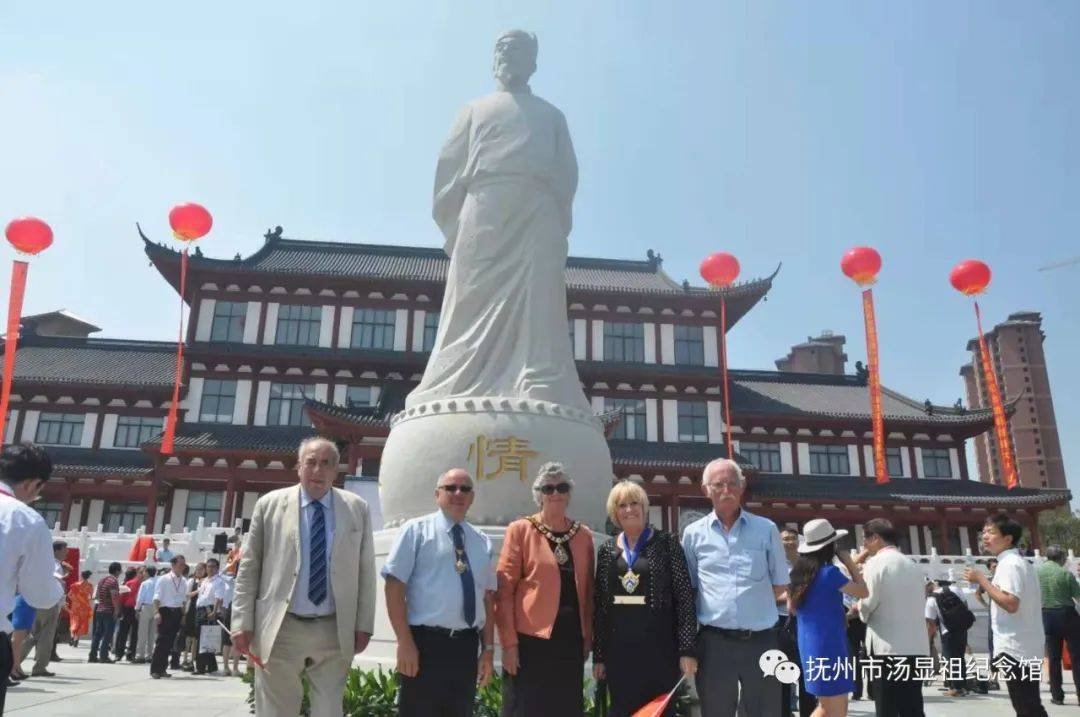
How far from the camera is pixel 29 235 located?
1530 centimetres

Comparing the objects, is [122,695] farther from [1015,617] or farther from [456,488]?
[1015,617]

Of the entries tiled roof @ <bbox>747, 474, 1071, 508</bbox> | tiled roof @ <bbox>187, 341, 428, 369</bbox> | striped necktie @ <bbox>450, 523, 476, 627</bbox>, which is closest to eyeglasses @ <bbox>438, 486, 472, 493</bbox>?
striped necktie @ <bbox>450, 523, 476, 627</bbox>

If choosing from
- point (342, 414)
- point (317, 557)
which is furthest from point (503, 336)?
point (342, 414)

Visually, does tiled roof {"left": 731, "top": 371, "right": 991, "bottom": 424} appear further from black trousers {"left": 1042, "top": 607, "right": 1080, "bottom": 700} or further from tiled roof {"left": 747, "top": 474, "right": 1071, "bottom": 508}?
black trousers {"left": 1042, "top": 607, "right": 1080, "bottom": 700}

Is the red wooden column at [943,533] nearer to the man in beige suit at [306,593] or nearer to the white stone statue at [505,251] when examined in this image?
the white stone statue at [505,251]

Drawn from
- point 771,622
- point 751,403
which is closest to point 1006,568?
point 771,622

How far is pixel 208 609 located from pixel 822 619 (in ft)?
25.7

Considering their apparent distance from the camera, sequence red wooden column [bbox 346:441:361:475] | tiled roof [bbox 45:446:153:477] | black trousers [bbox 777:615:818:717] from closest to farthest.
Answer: black trousers [bbox 777:615:818:717], red wooden column [bbox 346:441:361:475], tiled roof [bbox 45:446:153:477]

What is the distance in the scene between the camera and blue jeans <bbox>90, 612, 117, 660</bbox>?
10141 millimetres

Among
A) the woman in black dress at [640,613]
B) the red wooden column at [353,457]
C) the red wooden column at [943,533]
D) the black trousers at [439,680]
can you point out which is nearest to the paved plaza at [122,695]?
the black trousers at [439,680]

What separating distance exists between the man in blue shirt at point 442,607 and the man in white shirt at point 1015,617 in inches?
120

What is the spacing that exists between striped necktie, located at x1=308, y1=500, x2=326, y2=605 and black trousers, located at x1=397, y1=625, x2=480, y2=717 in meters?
0.46

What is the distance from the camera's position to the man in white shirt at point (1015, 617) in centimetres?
445

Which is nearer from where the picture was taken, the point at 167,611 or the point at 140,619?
the point at 167,611
